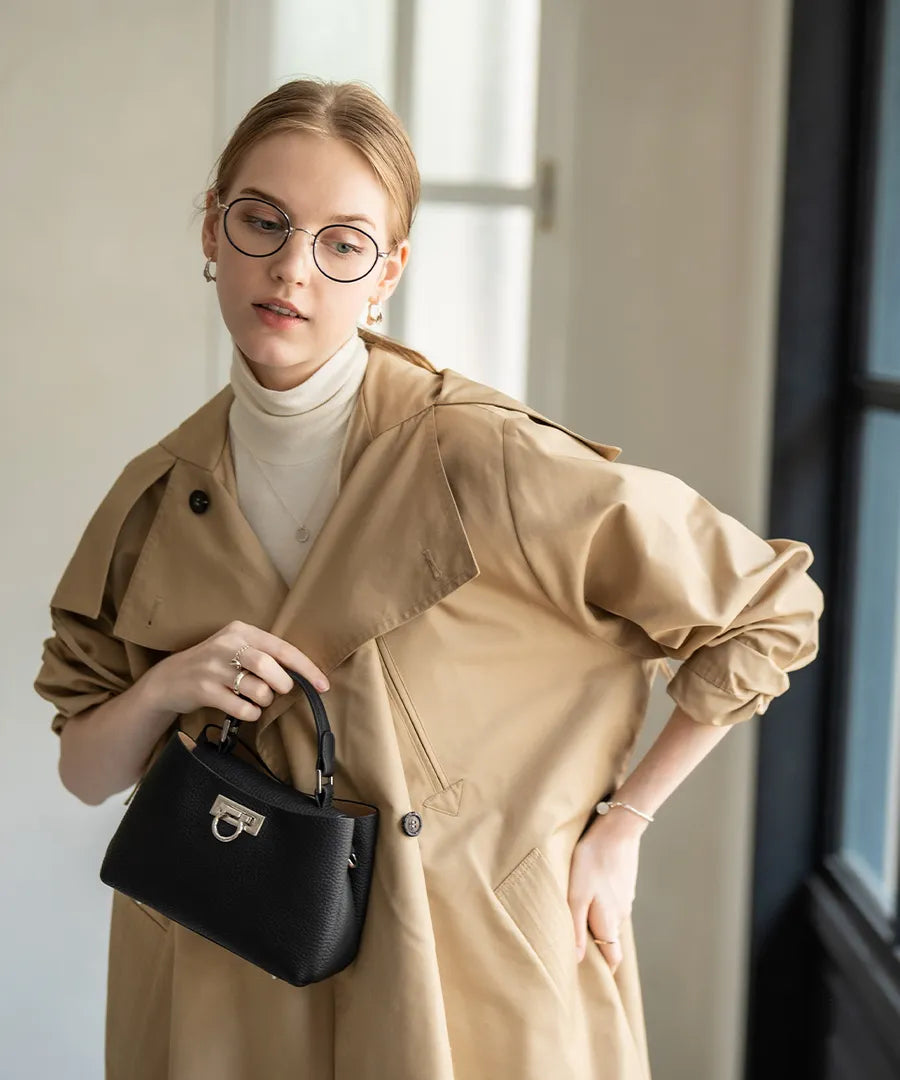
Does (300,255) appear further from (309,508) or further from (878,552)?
(878,552)

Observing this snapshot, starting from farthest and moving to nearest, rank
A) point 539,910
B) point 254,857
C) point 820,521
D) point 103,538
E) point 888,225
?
1. point 820,521
2. point 888,225
3. point 103,538
4. point 539,910
5. point 254,857

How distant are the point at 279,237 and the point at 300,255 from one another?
1.2 inches

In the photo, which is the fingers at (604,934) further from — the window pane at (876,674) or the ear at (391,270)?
the window pane at (876,674)

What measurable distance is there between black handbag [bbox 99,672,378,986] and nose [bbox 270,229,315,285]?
350 mm

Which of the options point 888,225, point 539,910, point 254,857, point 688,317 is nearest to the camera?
point 254,857

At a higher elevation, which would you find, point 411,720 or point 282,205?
point 282,205

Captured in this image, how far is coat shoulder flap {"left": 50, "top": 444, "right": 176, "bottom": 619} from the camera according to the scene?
1.25 meters

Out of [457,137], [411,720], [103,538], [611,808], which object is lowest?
[611,808]

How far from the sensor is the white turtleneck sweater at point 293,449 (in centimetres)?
117

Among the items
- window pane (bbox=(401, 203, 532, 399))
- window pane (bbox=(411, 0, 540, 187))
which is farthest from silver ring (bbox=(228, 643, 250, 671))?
window pane (bbox=(411, 0, 540, 187))

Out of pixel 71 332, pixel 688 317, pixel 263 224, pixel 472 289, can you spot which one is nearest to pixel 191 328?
pixel 71 332

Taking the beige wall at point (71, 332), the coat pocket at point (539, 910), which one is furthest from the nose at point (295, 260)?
the beige wall at point (71, 332)

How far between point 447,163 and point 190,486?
1.16 meters

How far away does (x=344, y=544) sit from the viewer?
1.14m
